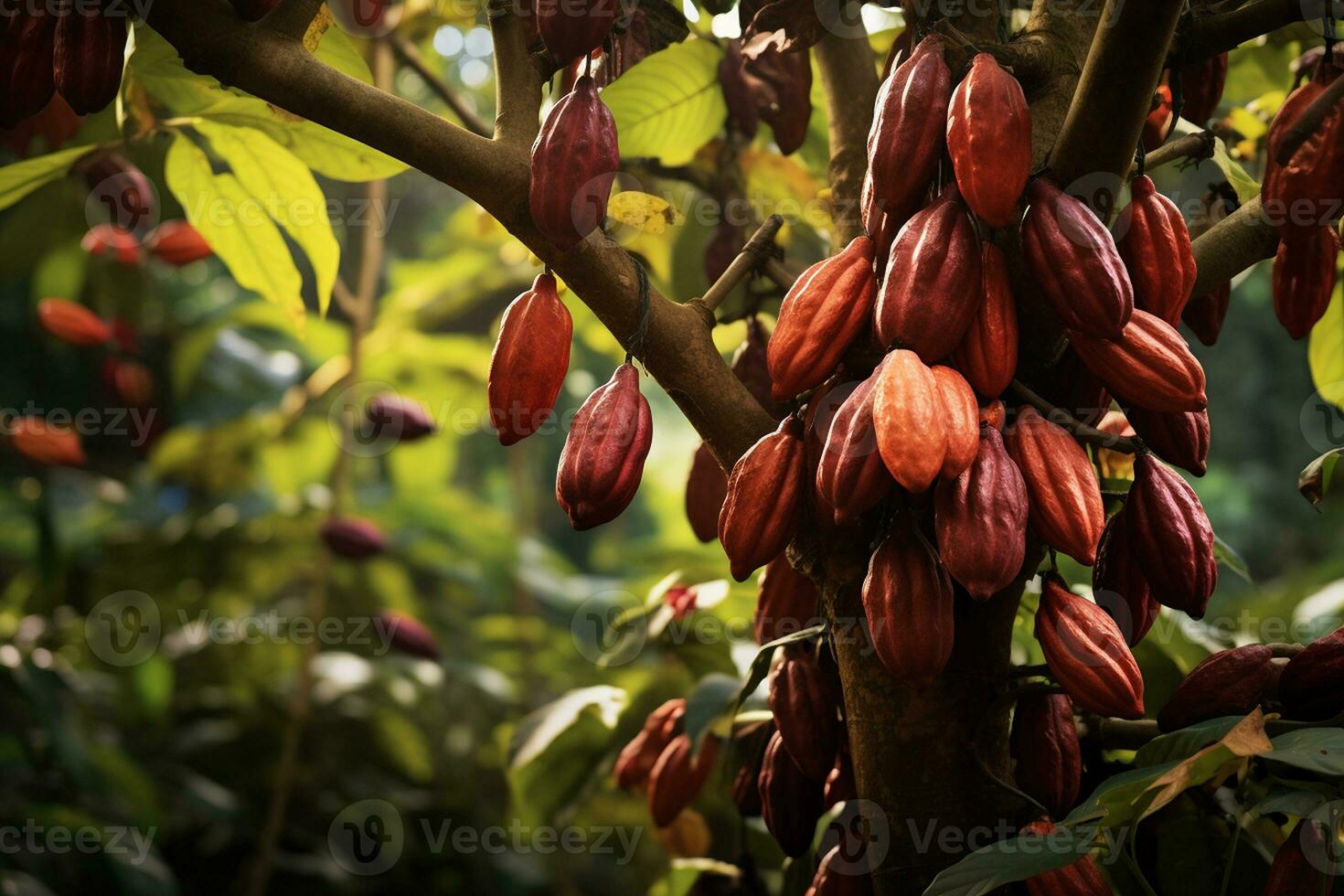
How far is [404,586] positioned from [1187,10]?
186cm

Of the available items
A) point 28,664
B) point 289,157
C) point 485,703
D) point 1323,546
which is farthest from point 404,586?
point 1323,546

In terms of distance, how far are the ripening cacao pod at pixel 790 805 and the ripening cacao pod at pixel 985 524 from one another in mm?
250

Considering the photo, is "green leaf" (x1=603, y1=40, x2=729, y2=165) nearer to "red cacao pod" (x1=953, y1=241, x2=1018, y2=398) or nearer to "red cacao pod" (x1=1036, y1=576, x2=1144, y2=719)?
"red cacao pod" (x1=953, y1=241, x2=1018, y2=398)

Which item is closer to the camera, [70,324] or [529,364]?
[529,364]

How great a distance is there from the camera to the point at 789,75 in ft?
2.96

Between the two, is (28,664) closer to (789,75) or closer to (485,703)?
(789,75)

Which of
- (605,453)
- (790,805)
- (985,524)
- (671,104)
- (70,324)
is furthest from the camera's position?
(70,324)

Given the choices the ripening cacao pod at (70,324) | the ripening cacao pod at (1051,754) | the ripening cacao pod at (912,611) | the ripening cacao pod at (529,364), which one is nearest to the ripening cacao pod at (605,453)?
the ripening cacao pod at (529,364)

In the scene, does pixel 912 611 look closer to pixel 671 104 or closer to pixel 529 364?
pixel 529 364

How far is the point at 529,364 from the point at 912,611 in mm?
264

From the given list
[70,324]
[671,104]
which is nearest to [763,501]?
[671,104]

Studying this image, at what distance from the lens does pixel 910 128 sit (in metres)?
0.56

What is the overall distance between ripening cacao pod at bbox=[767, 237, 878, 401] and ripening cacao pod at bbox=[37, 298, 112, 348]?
1.31 metres

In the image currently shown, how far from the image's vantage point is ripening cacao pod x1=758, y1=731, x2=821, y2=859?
2.39 ft
